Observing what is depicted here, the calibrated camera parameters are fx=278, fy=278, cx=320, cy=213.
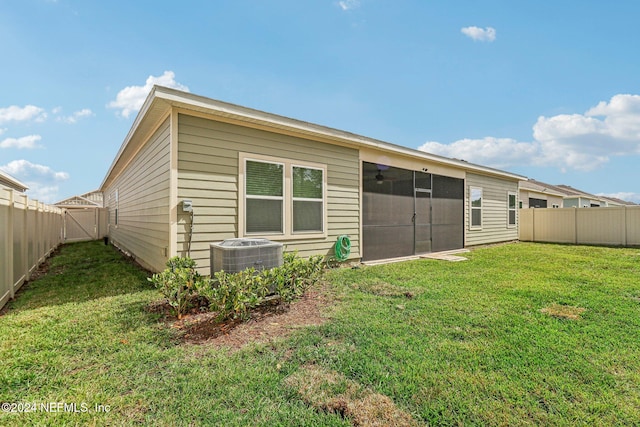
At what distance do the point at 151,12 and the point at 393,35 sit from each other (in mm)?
5690

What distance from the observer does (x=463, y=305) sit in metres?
3.77

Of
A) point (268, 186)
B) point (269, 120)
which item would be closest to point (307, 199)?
point (268, 186)

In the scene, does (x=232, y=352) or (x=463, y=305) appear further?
(x=463, y=305)

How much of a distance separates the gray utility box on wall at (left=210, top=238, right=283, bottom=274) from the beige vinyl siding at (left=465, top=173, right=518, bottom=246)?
837cm

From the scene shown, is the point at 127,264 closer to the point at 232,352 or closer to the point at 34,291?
the point at 34,291

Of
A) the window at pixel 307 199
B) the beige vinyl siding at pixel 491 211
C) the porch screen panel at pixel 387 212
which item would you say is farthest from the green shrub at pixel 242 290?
the beige vinyl siding at pixel 491 211

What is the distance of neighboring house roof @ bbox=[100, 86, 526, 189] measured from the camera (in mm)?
4236

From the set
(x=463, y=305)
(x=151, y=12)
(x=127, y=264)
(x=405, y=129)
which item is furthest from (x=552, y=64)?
(x=127, y=264)

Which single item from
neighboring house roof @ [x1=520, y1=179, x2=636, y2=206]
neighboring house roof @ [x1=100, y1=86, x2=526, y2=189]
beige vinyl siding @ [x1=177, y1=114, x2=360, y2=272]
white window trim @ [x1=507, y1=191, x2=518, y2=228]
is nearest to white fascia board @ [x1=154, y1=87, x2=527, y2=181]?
neighboring house roof @ [x1=100, y1=86, x2=526, y2=189]

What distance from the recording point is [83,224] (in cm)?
1430

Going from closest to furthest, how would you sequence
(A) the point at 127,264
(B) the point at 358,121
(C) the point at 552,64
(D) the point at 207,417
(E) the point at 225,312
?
(D) the point at 207,417 → (E) the point at 225,312 → (A) the point at 127,264 → (C) the point at 552,64 → (B) the point at 358,121

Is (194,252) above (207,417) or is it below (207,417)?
above

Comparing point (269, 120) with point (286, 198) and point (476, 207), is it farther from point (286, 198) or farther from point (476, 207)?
point (476, 207)

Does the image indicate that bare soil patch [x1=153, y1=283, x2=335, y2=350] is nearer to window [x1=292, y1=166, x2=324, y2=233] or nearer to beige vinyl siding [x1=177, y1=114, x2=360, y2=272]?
beige vinyl siding [x1=177, y1=114, x2=360, y2=272]
